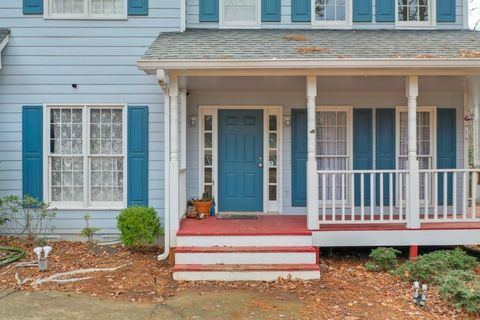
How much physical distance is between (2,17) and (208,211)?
4840 mm

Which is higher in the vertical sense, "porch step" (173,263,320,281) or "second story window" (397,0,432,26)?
"second story window" (397,0,432,26)

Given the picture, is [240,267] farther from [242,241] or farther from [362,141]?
[362,141]

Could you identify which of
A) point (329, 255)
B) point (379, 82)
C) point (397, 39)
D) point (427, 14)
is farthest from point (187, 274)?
point (427, 14)

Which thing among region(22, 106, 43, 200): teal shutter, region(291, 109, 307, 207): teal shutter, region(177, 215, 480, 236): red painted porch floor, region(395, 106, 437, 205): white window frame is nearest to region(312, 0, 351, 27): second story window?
region(291, 109, 307, 207): teal shutter

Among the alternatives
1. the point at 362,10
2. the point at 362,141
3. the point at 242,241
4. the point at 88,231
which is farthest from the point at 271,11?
the point at 88,231

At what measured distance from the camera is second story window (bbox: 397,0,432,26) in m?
7.68

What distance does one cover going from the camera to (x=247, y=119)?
7.50m

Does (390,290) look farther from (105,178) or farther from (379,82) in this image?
(105,178)

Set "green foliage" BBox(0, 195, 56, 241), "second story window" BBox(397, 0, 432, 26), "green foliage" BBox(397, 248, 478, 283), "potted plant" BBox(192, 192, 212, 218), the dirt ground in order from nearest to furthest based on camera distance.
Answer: the dirt ground, "green foliage" BBox(397, 248, 478, 283), "green foliage" BBox(0, 195, 56, 241), "potted plant" BBox(192, 192, 212, 218), "second story window" BBox(397, 0, 432, 26)

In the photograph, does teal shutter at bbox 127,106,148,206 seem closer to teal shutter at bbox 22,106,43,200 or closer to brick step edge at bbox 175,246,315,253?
teal shutter at bbox 22,106,43,200

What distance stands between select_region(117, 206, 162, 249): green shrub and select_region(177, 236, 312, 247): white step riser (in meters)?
0.95

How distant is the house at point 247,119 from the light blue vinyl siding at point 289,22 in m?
0.03

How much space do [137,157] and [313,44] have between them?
137 inches

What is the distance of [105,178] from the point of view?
23.0ft
